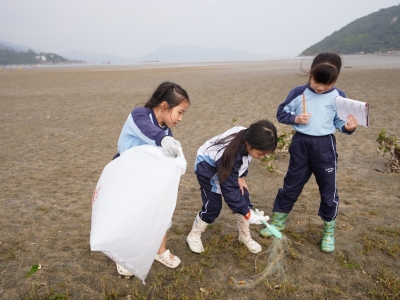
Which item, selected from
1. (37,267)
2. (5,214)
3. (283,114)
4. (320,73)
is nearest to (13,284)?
(37,267)

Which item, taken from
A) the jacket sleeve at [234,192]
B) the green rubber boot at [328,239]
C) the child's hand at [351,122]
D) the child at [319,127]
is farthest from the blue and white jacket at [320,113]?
the green rubber boot at [328,239]

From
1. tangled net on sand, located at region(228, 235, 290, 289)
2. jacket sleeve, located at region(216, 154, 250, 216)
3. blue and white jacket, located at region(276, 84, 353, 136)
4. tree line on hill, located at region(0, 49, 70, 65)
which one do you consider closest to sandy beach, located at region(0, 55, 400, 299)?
tangled net on sand, located at region(228, 235, 290, 289)

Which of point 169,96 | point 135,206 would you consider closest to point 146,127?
point 169,96

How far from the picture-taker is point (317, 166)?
2.74 m

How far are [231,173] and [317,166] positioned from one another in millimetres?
850

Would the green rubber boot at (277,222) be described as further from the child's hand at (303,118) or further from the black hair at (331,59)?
the black hair at (331,59)

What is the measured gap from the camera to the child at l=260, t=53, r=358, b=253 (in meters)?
2.54

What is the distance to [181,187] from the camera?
4.56 m

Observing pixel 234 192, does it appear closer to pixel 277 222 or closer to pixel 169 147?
pixel 169 147

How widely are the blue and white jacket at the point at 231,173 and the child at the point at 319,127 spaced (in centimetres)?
55

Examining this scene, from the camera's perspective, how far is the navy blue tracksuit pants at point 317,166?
269 centimetres

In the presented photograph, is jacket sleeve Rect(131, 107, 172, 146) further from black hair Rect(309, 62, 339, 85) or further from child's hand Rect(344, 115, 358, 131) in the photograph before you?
child's hand Rect(344, 115, 358, 131)

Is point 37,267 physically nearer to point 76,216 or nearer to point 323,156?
point 76,216

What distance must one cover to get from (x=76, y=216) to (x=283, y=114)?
8.80 ft
